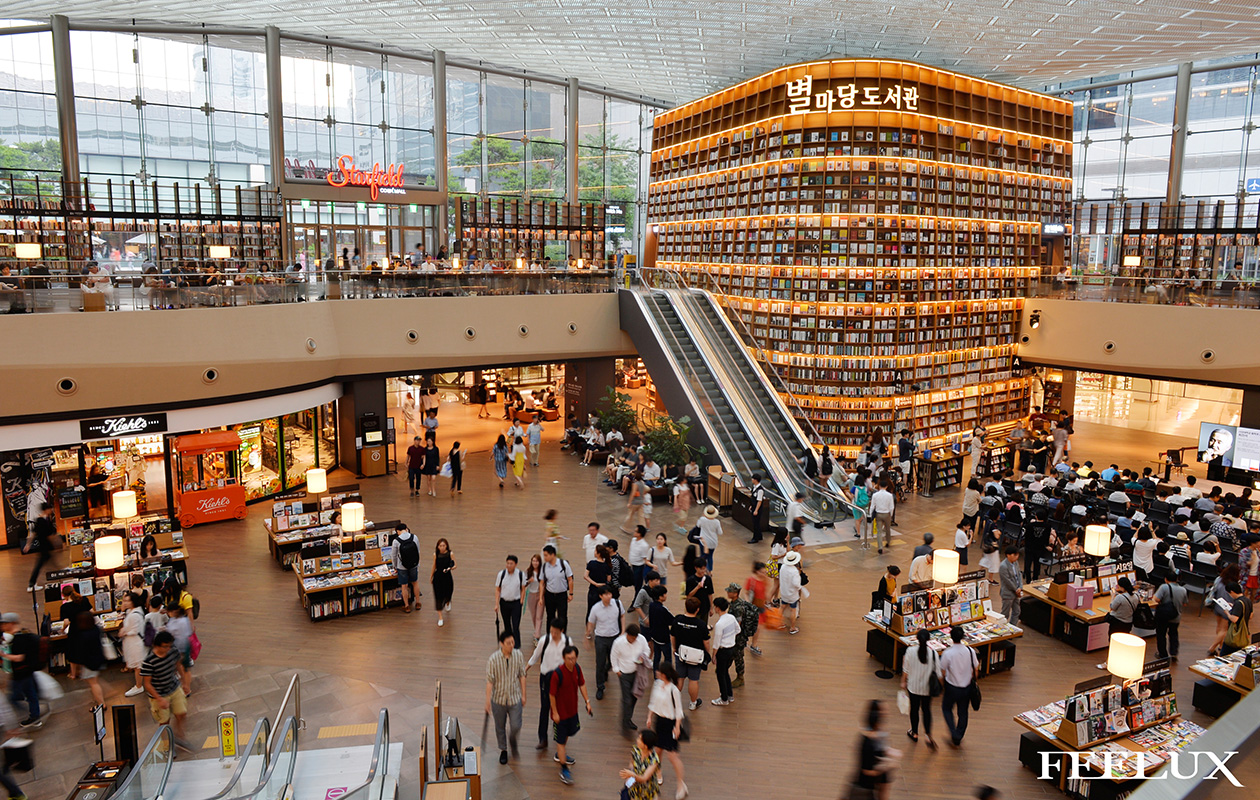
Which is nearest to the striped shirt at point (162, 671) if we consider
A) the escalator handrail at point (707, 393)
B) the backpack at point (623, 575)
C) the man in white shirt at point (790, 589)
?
the backpack at point (623, 575)

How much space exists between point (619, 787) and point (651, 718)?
2.76ft

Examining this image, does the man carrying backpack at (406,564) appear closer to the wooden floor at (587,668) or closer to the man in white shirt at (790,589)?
the wooden floor at (587,668)

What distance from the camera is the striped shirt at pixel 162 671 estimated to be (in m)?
8.12

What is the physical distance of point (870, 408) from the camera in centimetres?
2027

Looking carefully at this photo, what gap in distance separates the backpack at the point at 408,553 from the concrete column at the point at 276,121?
1566 cm

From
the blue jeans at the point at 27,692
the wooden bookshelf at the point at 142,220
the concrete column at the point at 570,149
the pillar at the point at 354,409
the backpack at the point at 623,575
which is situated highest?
the concrete column at the point at 570,149

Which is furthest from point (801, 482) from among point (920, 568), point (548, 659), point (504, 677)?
point (504, 677)

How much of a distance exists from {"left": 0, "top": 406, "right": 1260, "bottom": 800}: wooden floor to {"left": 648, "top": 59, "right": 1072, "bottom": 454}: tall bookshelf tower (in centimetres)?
603

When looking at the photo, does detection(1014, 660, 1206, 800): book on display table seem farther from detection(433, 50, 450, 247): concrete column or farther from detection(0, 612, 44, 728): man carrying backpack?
detection(433, 50, 450, 247): concrete column

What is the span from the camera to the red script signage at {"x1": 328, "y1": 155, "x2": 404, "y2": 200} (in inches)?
1001

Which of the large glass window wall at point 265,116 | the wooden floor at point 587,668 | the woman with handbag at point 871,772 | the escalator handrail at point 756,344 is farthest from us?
the large glass window wall at point 265,116

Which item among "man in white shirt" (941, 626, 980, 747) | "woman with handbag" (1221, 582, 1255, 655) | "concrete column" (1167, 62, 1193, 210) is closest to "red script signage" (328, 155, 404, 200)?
"man in white shirt" (941, 626, 980, 747)

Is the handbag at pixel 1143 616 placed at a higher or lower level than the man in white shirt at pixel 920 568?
lower

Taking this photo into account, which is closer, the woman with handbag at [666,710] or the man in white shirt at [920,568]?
the woman with handbag at [666,710]
